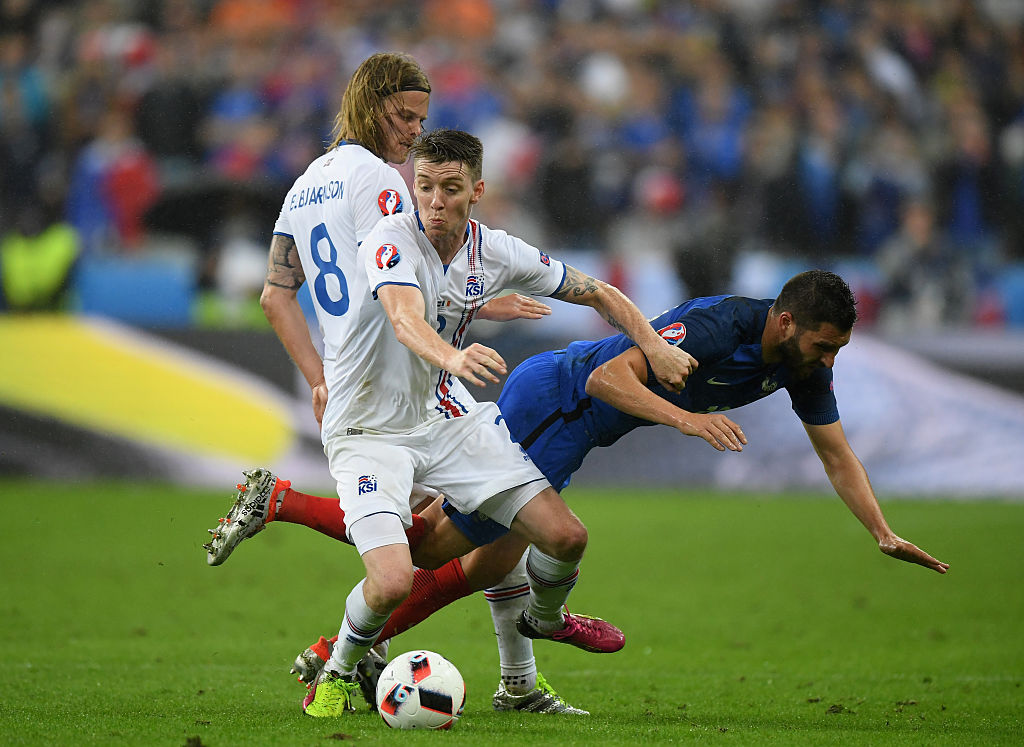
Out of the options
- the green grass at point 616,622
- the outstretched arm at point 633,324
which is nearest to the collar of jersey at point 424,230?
the outstretched arm at point 633,324

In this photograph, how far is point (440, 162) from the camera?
461 centimetres

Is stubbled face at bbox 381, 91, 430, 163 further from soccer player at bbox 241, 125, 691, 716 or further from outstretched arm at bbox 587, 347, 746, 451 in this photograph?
outstretched arm at bbox 587, 347, 746, 451

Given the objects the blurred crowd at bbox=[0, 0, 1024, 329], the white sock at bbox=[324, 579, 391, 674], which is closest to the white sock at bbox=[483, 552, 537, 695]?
the white sock at bbox=[324, 579, 391, 674]

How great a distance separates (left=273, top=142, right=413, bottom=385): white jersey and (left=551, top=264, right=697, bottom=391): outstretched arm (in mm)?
744

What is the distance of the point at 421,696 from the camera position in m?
4.56

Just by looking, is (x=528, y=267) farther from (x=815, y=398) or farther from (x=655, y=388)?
(x=815, y=398)

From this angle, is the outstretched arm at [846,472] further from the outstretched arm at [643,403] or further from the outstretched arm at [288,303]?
the outstretched arm at [288,303]

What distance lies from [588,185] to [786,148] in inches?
101

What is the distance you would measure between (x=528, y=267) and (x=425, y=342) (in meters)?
0.85

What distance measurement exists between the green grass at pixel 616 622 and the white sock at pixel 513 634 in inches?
9.6

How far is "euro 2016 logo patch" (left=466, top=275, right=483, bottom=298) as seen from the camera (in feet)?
16.0

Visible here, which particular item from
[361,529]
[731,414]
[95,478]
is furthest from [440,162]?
[95,478]

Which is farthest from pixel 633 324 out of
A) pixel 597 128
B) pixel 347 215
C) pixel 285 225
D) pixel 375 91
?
pixel 597 128

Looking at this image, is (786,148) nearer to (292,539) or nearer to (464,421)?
(292,539)
